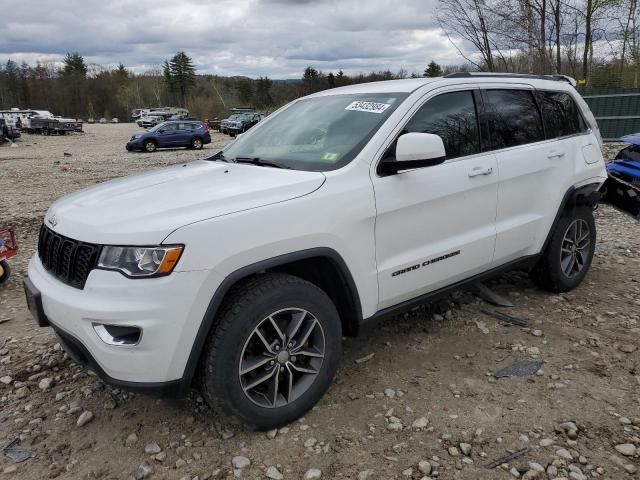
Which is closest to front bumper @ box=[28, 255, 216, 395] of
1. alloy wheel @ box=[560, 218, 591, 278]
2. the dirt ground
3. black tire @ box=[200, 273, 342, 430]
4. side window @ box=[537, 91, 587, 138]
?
black tire @ box=[200, 273, 342, 430]

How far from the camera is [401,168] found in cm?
313

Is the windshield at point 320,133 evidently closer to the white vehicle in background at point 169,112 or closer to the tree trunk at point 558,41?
the tree trunk at point 558,41

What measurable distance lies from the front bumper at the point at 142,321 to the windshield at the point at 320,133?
1122mm

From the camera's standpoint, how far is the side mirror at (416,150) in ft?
9.87

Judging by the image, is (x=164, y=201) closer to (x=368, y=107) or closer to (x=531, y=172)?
(x=368, y=107)

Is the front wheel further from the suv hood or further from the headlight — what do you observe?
the headlight

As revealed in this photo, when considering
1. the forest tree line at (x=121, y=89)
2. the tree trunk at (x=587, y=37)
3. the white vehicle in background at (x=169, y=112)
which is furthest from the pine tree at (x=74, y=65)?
the tree trunk at (x=587, y=37)

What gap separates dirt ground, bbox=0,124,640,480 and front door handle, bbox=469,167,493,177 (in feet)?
3.99

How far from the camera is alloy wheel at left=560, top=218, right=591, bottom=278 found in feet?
15.0

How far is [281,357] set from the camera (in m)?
2.83

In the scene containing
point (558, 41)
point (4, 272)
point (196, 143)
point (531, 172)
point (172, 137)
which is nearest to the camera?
point (531, 172)

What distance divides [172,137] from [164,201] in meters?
23.8

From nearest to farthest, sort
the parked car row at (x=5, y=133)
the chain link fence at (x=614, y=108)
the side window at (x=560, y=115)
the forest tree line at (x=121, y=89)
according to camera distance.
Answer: the side window at (x=560, y=115)
the chain link fence at (x=614, y=108)
the parked car row at (x=5, y=133)
the forest tree line at (x=121, y=89)

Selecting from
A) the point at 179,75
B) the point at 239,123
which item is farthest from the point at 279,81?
the point at 239,123
